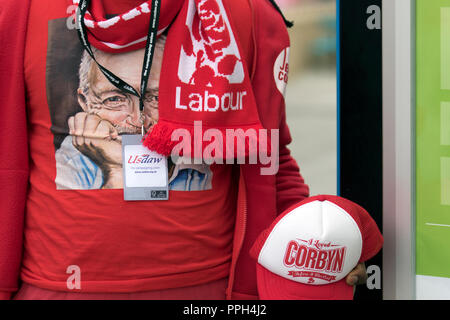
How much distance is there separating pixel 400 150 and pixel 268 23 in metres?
0.45

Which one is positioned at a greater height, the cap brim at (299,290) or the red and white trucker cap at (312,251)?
the red and white trucker cap at (312,251)

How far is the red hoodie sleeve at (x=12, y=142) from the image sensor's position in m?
1.47

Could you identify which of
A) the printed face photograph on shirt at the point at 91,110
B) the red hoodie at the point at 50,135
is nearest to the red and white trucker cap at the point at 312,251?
the red hoodie at the point at 50,135

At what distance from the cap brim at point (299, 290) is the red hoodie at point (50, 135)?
14 cm

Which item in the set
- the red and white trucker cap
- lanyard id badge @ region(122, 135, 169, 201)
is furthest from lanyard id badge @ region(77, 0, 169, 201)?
the red and white trucker cap

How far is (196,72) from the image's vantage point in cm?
149

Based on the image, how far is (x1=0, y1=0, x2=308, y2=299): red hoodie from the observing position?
4.84ft

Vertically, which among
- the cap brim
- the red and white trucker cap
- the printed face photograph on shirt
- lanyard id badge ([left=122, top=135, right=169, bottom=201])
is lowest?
the cap brim

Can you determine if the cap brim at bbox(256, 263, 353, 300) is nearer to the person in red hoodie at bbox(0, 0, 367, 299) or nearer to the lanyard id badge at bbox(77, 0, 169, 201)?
the person in red hoodie at bbox(0, 0, 367, 299)

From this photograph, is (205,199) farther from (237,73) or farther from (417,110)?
(417,110)

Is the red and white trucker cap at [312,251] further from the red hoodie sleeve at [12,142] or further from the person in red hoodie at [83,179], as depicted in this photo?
the red hoodie sleeve at [12,142]

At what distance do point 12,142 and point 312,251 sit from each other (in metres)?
0.74
